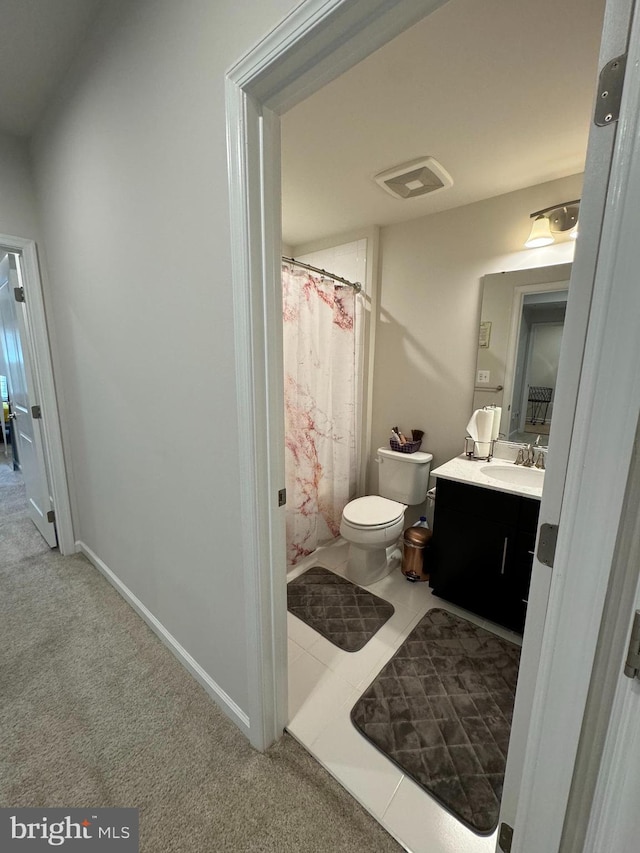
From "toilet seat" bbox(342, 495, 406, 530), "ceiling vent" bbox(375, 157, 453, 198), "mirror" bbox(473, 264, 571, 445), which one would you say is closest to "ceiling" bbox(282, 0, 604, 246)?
"ceiling vent" bbox(375, 157, 453, 198)

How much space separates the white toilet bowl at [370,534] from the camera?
2.06m

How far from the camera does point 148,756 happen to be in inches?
47.3

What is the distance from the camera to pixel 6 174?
198 centimetres

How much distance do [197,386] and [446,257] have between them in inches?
74.1

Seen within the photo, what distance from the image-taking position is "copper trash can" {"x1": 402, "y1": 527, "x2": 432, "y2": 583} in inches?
86.3

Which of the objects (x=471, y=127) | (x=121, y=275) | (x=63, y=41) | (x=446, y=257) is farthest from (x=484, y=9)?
(x=63, y=41)

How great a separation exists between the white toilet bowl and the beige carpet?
3.30ft

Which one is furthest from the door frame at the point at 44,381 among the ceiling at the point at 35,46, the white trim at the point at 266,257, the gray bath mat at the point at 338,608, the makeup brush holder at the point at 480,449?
the makeup brush holder at the point at 480,449

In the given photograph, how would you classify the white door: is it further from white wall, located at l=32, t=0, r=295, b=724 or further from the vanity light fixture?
the vanity light fixture

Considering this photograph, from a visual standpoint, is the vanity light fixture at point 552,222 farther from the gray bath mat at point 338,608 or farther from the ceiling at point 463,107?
the gray bath mat at point 338,608

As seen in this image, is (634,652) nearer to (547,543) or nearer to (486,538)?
(547,543)

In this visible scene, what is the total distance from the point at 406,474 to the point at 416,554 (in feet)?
1.71

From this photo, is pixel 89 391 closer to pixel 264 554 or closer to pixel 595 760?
pixel 264 554

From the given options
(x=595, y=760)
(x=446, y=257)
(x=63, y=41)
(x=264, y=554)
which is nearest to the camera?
(x=595, y=760)
